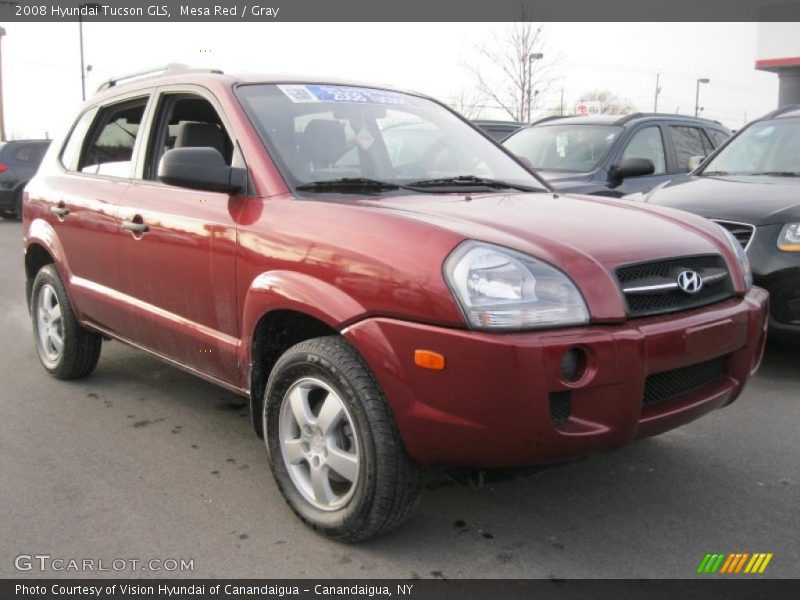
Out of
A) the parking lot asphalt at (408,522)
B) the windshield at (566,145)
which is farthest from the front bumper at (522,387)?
the windshield at (566,145)

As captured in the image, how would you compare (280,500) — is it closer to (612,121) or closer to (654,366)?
(654,366)

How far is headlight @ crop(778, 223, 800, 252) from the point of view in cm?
479

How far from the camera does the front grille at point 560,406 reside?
2.48 metres

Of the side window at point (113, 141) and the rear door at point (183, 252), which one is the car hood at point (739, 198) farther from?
the side window at point (113, 141)

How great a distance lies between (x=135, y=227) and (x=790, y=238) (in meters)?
3.83

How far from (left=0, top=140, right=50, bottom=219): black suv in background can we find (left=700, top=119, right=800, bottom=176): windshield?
14.2m

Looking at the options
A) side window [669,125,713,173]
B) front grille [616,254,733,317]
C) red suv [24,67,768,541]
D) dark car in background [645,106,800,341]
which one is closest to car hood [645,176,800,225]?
dark car in background [645,106,800,341]

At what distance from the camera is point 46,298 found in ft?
16.6

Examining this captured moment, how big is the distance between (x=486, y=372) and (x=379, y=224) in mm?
695

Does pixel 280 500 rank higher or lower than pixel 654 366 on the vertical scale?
lower

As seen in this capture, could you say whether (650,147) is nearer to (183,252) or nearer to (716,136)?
(716,136)

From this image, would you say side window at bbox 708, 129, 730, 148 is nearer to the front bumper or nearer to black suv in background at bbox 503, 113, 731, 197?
black suv in background at bbox 503, 113, 731, 197


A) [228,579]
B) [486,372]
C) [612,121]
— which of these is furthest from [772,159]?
[228,579]

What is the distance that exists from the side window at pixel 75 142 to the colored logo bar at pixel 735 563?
4105mm
